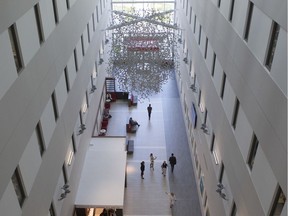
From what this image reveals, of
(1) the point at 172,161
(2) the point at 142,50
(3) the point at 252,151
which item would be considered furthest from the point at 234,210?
(2) the point at 142,50

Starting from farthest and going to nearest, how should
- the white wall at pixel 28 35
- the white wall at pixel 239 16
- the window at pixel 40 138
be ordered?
the white wall at pixel 239 16 < the window at pixel 40 138 < the white wall at pixel 28 35

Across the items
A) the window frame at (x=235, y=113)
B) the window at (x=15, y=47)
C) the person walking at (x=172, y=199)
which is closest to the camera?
the window at (x=15, y=47)

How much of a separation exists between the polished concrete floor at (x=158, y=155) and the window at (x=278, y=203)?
8.19 metres

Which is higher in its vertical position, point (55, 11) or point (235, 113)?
point (55, 11)

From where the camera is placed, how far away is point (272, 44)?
6816 mm

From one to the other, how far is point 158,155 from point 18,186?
11227 mm

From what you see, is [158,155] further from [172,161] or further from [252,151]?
[252,151]

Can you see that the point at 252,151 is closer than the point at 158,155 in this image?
Yes

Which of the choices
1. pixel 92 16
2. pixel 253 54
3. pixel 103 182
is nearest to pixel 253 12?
pixel 253 54

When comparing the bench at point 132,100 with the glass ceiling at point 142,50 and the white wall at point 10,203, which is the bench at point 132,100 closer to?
the glass ceiling at point 142,50

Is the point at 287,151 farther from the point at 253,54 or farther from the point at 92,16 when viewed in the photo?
the point at 92,16

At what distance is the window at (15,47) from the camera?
702cm

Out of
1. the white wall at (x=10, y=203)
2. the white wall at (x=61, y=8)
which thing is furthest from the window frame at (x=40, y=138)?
the white wall at (x=61, y=8)

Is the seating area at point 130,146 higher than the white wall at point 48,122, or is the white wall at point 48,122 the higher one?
the white wall at point 48,122
